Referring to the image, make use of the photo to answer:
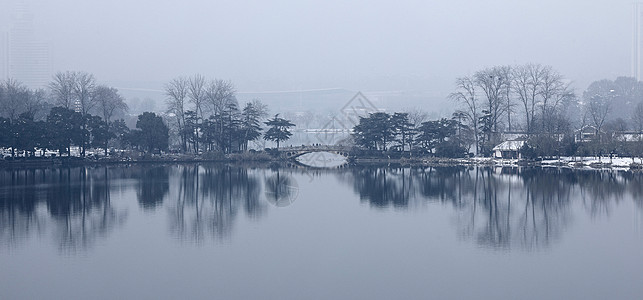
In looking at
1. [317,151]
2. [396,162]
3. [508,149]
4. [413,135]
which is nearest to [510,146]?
[508,149]

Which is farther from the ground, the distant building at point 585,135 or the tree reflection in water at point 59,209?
the distant building at point 585,135

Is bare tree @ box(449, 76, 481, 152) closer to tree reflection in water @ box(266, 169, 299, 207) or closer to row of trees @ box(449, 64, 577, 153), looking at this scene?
row of trees @ box(449, 64, 577, 153)

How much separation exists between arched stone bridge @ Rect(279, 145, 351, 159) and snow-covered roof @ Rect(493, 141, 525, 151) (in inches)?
274

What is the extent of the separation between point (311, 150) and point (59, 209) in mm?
17625

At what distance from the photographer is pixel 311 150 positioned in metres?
33.8

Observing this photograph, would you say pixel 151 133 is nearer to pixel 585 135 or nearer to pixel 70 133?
pixel 70 133

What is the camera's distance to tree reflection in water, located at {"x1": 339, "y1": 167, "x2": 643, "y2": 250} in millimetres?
14711

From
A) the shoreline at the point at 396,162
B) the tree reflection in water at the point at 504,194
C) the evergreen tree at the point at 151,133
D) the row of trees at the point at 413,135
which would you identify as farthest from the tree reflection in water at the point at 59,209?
the row of trees at the point at 413,135

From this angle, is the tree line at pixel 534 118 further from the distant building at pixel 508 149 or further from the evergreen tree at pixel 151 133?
the evergreen tree at pixel 151 133

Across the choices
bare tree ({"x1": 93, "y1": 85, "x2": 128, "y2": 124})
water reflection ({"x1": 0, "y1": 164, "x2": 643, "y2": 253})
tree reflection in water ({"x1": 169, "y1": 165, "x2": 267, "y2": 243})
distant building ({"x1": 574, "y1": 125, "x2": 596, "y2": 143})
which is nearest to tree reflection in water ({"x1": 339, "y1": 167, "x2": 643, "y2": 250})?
water reflection ({"x1": 0, "y1": 164, "x2": 643, "y2": 253})

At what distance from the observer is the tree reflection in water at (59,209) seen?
1412 cm

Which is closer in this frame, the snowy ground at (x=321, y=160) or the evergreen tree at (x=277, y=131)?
the snowy ground at (x=321, y=160)

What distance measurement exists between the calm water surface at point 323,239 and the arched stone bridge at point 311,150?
387 inches

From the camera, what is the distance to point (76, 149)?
36.3m
